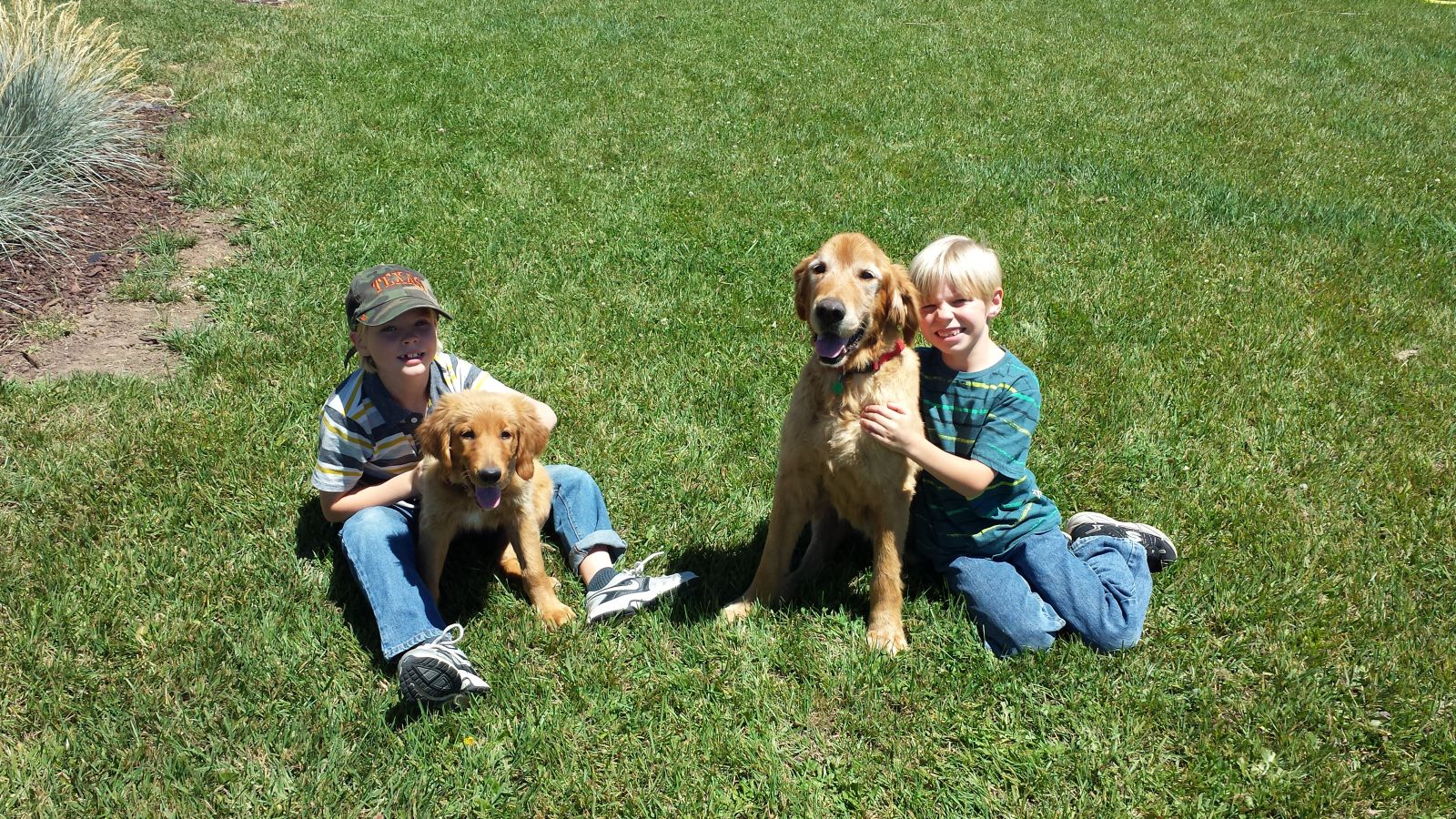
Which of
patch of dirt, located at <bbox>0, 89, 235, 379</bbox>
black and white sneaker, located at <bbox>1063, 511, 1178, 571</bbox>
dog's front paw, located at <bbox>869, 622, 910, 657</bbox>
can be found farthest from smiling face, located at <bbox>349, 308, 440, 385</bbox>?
black and white sneaker, located at <bbox>1063, 511, 1178, 571</bbox>

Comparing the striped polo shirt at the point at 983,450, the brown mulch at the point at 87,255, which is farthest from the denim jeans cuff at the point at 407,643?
the brown mulch at the point at 87,255

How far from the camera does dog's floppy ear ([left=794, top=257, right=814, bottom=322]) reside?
3209 mm

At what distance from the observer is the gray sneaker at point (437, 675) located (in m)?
2.83

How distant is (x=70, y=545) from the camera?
12.3 feet

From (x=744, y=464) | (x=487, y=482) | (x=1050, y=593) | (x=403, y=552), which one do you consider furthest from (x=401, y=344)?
(x=1050, y=593)

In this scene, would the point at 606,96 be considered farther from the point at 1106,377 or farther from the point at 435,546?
the point at 435,546

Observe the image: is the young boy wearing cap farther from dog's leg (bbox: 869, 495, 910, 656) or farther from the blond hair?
the blond hair

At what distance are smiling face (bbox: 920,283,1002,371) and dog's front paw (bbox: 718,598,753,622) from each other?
121 centimetres

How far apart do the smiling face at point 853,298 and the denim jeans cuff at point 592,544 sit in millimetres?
1236

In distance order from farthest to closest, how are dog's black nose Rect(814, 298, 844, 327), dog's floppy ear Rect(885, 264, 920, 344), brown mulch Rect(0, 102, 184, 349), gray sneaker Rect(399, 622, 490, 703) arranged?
brown mulch Rect(0, 102, 184, 349), dog's floppy ear Rect(885, 264, 920, 344), dog's black nose Rect(814, 298, 844, 327), gray sneaker Rect(399, 622, 490, 703)

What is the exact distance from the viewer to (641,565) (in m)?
3.70

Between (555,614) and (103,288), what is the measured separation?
4710 mm

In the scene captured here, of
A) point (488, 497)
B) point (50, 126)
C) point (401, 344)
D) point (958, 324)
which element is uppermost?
point (50, 126)

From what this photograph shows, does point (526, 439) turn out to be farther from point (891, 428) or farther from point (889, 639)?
point (889, 639)
